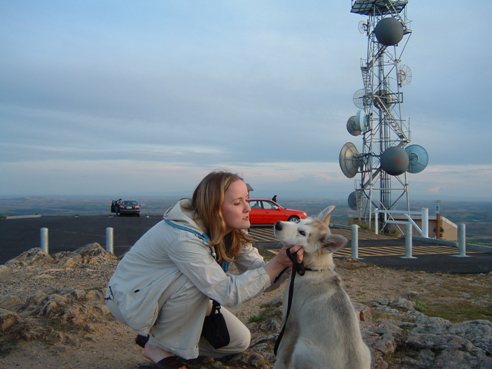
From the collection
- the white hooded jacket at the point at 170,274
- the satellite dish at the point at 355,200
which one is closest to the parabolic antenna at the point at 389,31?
the satellite dish at the point at 355,200

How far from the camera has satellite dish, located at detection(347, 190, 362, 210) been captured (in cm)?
3045

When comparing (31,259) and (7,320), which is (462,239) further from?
(7,320)

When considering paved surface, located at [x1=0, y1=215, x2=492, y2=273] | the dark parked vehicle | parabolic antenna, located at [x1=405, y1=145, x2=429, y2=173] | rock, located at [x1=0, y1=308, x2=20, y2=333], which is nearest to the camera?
rock, located at [x1=0, y1=308, x2=20, y2=333]

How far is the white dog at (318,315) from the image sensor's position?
3.17 metres

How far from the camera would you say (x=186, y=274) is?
3.63 metres

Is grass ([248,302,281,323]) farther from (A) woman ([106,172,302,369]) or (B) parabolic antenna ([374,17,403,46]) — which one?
(B) parabolic antenna ([374,17,403,46])

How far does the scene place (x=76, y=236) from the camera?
19156 mm

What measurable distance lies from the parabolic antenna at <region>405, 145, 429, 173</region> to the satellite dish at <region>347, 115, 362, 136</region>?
3762 millimetres

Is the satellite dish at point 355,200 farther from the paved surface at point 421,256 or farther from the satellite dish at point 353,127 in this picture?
the paved surface at point 421,256

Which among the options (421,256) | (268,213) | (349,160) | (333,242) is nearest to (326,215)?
(333,242)

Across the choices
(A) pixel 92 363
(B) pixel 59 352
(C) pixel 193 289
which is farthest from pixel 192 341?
(B) pixel 59 352

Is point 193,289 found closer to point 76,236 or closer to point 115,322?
point 115,322

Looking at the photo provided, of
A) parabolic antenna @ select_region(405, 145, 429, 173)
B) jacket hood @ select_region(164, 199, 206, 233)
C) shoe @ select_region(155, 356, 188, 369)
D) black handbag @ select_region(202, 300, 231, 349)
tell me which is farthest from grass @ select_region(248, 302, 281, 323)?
parabolic antenna @ select_region(405, 145, 429, 173)

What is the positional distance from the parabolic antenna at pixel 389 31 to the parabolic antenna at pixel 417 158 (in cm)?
663
